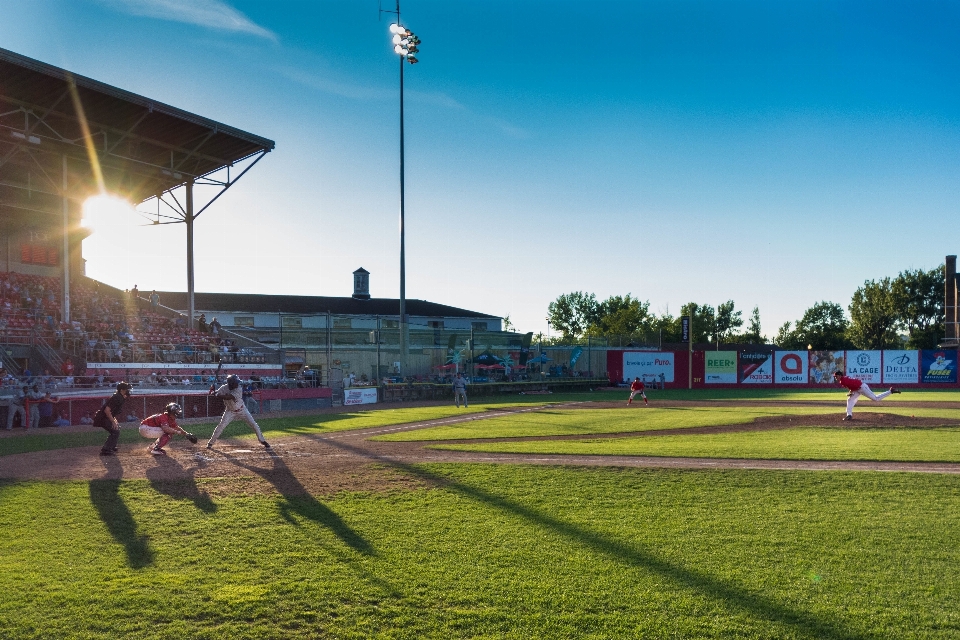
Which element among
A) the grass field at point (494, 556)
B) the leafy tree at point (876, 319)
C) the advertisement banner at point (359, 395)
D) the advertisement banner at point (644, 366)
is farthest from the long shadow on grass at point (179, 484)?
the leafy tree at point (876, 319)

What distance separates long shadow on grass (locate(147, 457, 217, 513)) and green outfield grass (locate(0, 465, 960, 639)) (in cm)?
8

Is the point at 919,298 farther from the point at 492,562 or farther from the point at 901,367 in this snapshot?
the point at 492,562

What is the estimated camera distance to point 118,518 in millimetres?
7836

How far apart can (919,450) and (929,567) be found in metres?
8.45

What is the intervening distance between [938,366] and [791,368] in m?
10.1

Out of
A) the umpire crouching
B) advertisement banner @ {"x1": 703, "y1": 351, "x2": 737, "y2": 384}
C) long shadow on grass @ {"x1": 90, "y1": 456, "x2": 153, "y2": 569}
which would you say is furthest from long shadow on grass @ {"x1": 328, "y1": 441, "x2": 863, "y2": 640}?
advertisement banner @ {"x1": 703, "y1": 351, "x2": 737, "y2": 384}

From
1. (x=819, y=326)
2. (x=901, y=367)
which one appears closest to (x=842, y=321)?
(x=819, y=326)

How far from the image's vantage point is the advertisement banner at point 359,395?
101ft

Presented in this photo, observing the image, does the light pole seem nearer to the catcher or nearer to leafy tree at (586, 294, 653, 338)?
the catcher

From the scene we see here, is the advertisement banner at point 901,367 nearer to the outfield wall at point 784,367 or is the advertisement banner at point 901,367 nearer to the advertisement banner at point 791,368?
the outfield wall at point 784,367

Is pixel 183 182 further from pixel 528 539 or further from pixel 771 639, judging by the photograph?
pixel 771 639

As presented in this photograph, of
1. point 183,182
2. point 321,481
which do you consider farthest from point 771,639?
point 183,182

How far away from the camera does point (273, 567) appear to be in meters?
6.00

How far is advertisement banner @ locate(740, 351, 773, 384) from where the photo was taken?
48.1 metres
